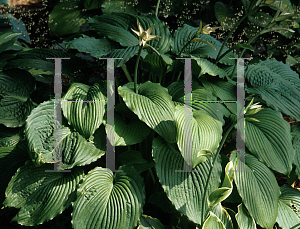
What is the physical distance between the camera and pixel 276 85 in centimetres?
185

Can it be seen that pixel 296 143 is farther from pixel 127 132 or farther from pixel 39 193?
pixel 39 193

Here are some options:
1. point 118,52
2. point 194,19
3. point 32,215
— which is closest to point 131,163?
point 32,215

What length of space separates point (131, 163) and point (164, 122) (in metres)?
0.32

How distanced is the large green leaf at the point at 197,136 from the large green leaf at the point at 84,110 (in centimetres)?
45

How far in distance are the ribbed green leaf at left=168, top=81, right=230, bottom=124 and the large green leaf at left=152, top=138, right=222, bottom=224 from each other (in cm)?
29

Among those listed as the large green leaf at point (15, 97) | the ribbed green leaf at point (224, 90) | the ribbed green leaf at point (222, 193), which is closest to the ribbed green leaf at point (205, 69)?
the ribbed green leaf at point (224, 90)

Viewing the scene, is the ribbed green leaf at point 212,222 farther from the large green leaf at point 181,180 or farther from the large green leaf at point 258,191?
the large green leaf at point 258,191

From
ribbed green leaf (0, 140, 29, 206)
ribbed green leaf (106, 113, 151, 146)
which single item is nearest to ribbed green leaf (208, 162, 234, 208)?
ribbed green leaf (106, 113, 151, 146)

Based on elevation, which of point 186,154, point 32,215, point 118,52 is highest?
point 118,52

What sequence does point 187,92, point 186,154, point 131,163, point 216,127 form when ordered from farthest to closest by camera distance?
point 187,92, point 131,163, point 216,127, point 186,154

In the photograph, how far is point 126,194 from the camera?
52.4 inches

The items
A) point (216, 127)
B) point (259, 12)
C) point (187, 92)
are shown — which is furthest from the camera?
point (259, 12)

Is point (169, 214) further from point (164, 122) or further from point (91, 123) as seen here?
point (91, 123)

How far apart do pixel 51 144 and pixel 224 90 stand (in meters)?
1.19
